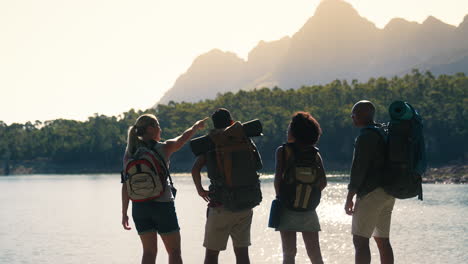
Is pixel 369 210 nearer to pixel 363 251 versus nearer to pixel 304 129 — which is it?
pixel 363 251

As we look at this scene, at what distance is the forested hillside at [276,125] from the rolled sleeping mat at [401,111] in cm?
9304

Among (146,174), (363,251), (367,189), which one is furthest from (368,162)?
(146,174)

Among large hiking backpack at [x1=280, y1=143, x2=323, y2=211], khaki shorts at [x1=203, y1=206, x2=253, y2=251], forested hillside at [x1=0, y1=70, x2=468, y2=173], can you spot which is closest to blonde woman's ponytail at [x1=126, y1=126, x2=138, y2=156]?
khaki shorts at [x1=203, y1=206, x2=253, y2=251]

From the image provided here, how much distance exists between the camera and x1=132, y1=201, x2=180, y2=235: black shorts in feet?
21.5

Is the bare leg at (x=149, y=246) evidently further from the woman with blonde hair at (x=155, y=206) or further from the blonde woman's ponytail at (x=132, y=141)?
the blonde woman's ponytail at (x=132, y=141)

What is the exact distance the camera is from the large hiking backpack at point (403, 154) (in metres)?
6.75

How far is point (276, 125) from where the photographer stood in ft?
382

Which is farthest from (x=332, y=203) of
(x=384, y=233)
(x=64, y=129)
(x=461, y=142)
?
(x=64, y=129)

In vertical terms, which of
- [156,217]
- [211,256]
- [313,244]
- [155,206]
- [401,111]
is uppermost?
[401,111]

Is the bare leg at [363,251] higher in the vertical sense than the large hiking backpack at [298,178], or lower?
lower

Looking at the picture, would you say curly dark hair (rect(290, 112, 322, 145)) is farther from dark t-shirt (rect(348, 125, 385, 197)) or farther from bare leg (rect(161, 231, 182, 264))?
bare leg (rect(161, 231, 182, 264))

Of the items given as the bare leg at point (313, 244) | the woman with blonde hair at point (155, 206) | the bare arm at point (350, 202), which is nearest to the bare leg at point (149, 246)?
the woman with blonde hair at point (155, 206)

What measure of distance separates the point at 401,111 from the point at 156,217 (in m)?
3.18

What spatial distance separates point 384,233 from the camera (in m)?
7.00
